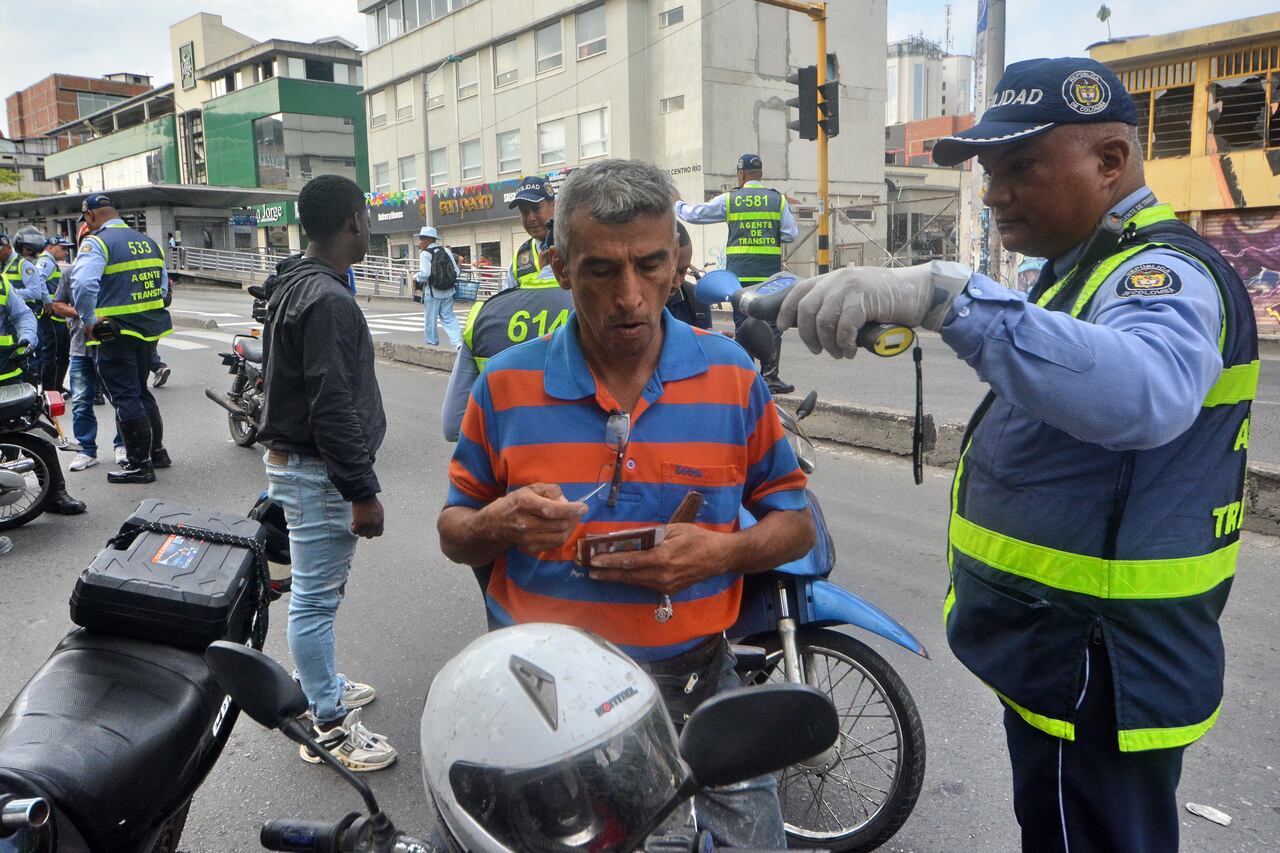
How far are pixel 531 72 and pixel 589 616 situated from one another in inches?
1356

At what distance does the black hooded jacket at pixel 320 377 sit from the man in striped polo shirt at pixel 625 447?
1390 mm

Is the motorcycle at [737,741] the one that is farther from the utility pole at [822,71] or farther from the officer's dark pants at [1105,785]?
the utility pole at [822,71]

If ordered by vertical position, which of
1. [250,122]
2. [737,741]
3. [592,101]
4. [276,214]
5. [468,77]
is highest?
[250,122]

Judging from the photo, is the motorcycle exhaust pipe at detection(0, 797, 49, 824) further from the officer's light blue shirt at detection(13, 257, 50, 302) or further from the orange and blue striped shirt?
the officer's light blue shirt at detection(13, 257, 50, 302)

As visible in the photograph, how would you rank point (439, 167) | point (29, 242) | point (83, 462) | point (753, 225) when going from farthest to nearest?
point (439, 167)
point (29, 242)
point (753, 225)
point (83, 462)

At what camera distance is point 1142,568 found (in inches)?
64.4

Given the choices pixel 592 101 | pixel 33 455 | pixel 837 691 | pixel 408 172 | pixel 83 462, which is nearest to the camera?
pixel 837 691

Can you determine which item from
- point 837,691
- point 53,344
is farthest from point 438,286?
point 837,691

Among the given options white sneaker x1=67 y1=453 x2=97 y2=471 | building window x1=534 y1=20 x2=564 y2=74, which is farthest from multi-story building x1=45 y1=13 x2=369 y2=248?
white sneaker x1=67 y1=453 x2=97 y2=471

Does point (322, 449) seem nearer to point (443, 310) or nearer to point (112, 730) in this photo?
point (112, 730)

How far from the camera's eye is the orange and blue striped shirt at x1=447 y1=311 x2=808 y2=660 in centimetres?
185

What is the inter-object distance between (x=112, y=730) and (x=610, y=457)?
1222mm

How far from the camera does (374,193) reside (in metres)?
41.3

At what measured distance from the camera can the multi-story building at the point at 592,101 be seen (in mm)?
29203
